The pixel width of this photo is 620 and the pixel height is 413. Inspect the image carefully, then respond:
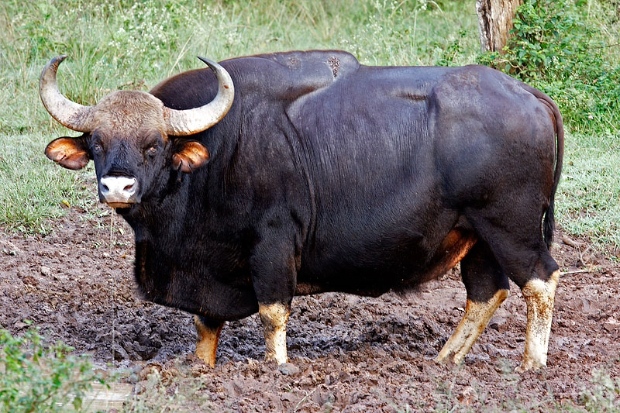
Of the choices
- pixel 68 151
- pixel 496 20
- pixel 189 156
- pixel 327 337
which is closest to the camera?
pixel 189 156

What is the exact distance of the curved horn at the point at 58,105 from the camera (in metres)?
6.74

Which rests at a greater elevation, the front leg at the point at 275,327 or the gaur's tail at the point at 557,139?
the gaur's tail at the point at 557,139

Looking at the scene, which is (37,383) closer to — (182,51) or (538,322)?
(538,322)

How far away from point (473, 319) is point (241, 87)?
92.6 inches

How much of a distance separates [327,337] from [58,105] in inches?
109

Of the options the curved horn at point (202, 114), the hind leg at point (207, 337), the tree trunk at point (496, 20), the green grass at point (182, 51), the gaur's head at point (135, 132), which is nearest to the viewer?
the gaur's head at point (135, 132)

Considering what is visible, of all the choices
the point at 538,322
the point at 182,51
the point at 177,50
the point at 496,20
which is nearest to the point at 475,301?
the point at 538,322

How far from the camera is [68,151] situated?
269 inches

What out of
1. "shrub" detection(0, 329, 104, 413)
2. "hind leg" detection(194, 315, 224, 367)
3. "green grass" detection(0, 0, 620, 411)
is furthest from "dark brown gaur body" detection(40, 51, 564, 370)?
"green grass" detection(0, 0, 620, 411)

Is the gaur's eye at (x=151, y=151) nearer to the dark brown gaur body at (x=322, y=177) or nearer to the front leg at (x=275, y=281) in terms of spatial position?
the dark brown gaur body at (x=322, y=177)

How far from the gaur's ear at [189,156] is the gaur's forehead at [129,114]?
0.54 ft

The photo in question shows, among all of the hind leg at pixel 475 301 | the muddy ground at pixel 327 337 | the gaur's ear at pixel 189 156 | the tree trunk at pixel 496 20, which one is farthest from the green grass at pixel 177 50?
the gaur's ear at pixel 189 156

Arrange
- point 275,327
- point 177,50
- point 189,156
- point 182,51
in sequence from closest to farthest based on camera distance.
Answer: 1. point 189,156
2. point 275,327
3. point 182,51
4. point 177,50

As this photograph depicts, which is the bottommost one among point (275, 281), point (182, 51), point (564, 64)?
point (182, 51)
